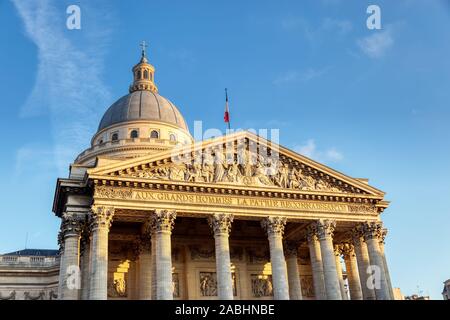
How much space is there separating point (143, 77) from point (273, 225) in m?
42.2

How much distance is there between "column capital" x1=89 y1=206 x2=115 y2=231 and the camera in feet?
95.2

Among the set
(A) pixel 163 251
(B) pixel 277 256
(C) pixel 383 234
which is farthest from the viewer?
(C) pixel 383 234

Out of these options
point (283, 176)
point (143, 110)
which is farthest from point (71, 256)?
point (143, 110)

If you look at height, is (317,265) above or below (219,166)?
below

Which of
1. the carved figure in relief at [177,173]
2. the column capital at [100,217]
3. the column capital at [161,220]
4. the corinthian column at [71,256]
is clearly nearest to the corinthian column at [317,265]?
the carved figure in relief at [177,173]

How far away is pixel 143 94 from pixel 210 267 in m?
34.0

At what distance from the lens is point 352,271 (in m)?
38.5

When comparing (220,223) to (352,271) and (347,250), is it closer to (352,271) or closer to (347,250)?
(347,250)

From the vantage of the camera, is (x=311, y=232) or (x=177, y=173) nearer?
(x=177, y=173)

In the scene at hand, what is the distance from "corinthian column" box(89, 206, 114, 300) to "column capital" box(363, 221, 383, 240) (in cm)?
1692

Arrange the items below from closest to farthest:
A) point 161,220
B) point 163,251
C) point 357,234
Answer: point 163,251
point 161,220
point 357,234

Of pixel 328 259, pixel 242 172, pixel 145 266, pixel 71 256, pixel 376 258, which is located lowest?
pixel 328 259
